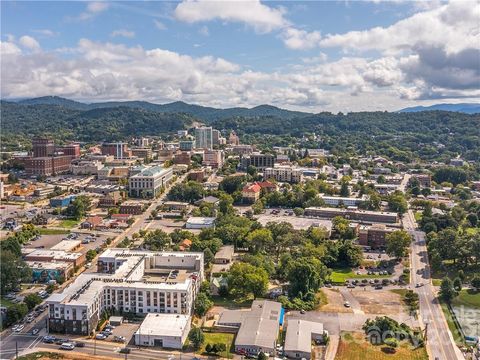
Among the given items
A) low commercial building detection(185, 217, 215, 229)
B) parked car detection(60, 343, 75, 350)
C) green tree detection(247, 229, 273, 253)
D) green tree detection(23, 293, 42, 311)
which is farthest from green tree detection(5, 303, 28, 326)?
low commercial building detection(185, 217, 215, 229)

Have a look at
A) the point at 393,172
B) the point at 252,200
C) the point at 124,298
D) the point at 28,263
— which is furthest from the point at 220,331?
the point at 393,172

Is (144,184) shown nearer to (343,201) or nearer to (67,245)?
(67,245)

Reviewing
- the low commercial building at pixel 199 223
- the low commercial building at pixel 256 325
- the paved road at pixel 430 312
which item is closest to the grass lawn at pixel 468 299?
the paved road at pixel 430 312

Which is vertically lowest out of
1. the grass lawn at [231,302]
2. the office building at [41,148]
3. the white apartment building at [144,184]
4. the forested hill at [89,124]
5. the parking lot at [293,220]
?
the grass lawn at [231,302]

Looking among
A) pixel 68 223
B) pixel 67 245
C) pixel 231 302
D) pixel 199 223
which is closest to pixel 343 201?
pixel 199 223

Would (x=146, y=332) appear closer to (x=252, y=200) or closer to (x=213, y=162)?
(x=252, y=200)

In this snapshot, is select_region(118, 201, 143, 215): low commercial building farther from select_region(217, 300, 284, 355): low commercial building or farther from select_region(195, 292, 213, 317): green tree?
select_region(217, 300, 284, 355): low commercial building

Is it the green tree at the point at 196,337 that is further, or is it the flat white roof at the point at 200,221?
the flat white roof at the point at 200,221

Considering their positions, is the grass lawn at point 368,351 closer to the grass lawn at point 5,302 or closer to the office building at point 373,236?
the office building at point 373,236
